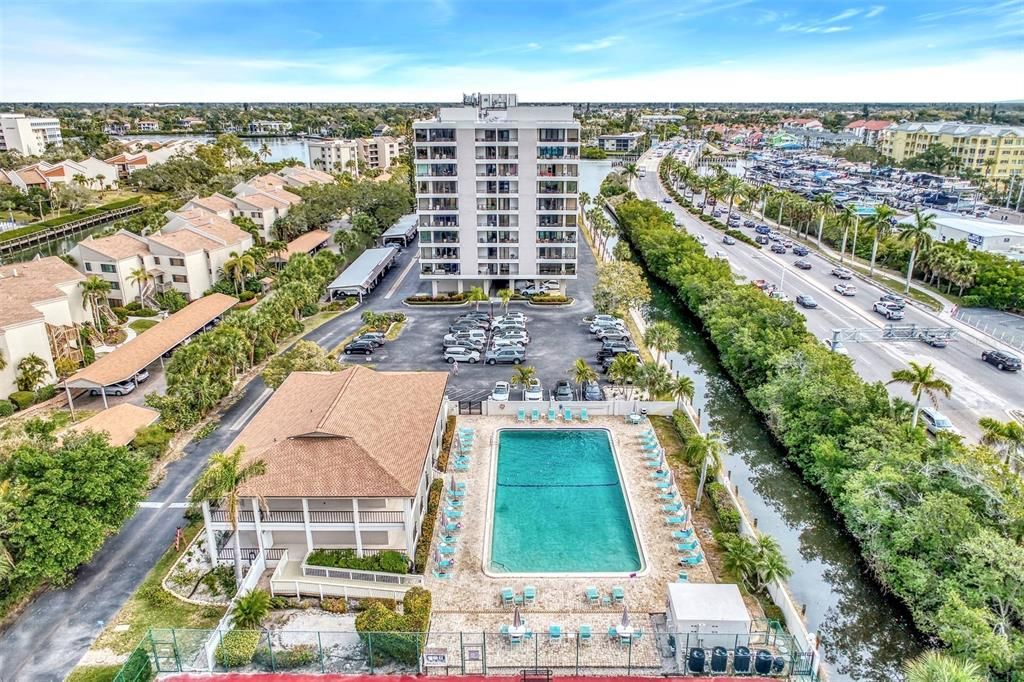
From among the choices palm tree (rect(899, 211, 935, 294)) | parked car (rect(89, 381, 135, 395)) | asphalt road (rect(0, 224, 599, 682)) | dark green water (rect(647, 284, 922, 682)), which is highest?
palm tree (rect(899, 211, 935, 294))

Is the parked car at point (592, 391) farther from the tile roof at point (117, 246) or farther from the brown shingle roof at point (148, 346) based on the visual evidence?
the tile roof at point (117, 246)

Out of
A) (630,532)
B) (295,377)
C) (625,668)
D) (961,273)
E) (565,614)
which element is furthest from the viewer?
(961,273)

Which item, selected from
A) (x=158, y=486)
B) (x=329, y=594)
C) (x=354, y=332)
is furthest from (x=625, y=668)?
(x=354, y=332)

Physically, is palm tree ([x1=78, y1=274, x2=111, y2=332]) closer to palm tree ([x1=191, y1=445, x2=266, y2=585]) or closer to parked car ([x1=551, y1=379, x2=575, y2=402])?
palm tree ([x1=191, y1=445, x2=266, y2=585])

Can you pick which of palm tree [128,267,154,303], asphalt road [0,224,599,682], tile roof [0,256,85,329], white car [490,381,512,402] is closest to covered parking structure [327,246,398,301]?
asphalt road [0,224,599,682]

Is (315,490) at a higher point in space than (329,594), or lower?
higher

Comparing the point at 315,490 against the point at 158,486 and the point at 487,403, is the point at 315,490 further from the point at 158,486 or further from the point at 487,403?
the point at 487,403
